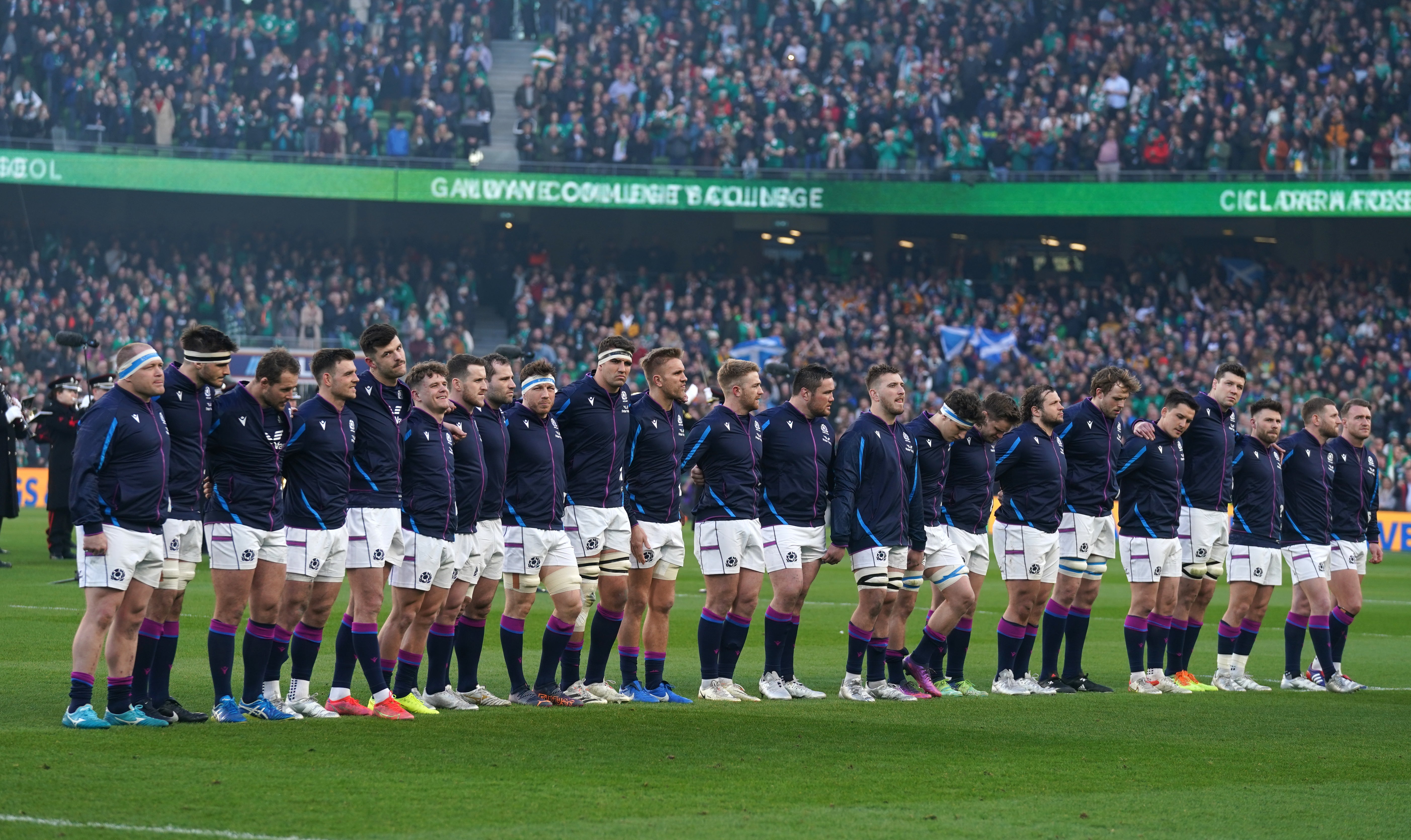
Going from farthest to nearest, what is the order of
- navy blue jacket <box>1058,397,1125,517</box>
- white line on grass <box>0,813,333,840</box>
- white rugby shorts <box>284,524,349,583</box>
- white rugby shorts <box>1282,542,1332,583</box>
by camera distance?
white rugby shorts <box>1282,542,1332,583</box> → navy blue jacket <box>1058,397,1125,517</box> → white rugby shorts <box>284,524,349,583</box> → white line on grass <box>0,813,333,840</box>

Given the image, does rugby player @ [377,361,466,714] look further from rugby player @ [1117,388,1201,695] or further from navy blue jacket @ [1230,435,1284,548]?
navy blue jacket @ [1230,435,1284,548]

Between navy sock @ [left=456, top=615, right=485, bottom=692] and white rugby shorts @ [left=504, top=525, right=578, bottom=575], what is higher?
white rugby shorts @ [left=504, top=525, right=578, bottom=575]

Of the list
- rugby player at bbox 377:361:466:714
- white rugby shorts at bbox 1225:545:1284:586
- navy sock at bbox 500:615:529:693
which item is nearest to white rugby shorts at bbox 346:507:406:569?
rugby player at bbox 377:361:466:714

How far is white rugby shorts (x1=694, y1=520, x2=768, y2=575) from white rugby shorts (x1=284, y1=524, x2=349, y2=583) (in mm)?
2754

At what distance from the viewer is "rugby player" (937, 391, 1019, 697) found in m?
13.0

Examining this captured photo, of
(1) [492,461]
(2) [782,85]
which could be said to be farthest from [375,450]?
(2) [782,85]

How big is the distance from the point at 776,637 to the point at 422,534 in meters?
2.85

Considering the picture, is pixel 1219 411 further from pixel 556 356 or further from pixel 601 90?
pixel 601 90

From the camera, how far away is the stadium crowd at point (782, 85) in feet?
130

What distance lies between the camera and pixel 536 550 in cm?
1120

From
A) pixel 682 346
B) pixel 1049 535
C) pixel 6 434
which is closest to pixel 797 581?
pixel 1049 535

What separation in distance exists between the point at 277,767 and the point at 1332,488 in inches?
384

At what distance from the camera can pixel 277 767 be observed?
8227 mm

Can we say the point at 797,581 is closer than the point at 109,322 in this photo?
Yes
